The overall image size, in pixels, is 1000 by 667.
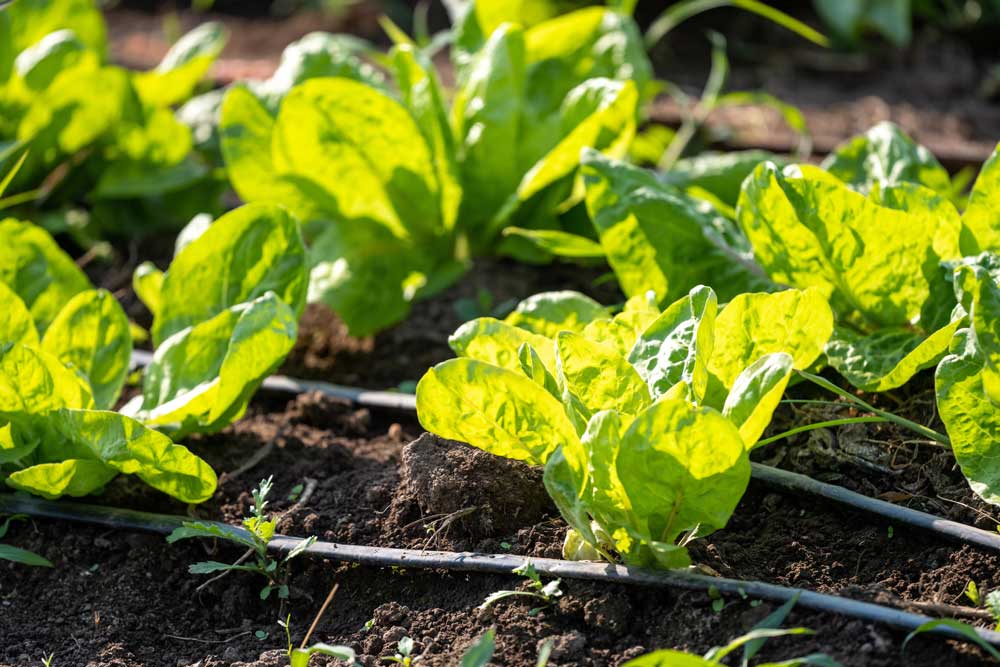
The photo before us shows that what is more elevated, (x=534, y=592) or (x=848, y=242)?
(x=848, y=242)

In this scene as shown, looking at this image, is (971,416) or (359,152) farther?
(359,152)

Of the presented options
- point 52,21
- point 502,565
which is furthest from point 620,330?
point 52,21

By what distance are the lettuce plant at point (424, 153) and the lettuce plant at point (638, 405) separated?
2.03 ft

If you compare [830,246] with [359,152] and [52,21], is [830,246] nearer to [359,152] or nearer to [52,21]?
[359,152]

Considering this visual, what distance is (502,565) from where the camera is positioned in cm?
135

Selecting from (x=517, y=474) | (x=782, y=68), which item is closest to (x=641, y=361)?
(x=517, y=474)

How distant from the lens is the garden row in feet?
4.33

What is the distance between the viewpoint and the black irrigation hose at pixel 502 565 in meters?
1.19

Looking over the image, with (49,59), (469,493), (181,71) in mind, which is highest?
(49,59)

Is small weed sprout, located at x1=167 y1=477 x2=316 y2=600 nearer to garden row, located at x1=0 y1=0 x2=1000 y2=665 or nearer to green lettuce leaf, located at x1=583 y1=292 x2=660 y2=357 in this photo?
garden row, located at x1=0 y1=0 x2=1000 y2=665

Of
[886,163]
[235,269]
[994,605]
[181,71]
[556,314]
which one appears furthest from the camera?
[181,71]

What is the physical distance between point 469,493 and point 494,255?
2.91 feet

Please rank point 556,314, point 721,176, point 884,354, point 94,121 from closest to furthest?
point 884,354
point 556,314
point 721,176
point 94,121

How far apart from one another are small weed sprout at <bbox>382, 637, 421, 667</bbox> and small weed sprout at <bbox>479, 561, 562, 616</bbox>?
0.31 ft
